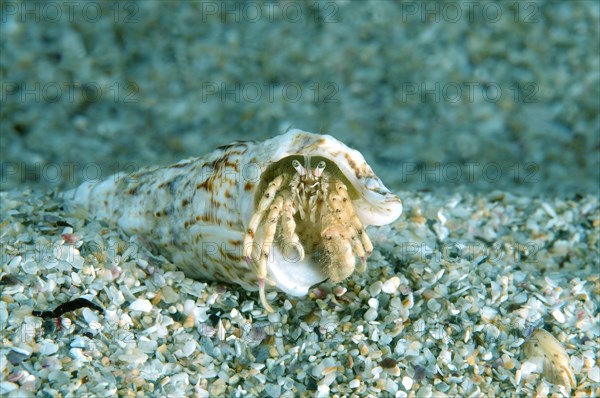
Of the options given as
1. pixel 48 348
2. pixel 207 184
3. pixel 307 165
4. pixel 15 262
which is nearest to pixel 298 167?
pixel 307 165

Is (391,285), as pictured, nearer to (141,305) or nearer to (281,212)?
(281,212)

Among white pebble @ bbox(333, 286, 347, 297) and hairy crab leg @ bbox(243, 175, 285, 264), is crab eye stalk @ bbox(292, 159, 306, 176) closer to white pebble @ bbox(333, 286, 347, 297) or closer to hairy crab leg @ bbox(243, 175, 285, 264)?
hairy crab leg @ bbox(243, 175, 285, 264)

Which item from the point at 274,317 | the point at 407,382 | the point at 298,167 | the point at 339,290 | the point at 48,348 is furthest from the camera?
the point at 339,290

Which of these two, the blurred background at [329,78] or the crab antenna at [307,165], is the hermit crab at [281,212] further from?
the blurred background at [329,78]

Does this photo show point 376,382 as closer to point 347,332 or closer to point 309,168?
point 347,332

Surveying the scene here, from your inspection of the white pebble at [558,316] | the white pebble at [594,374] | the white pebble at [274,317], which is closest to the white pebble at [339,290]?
the white pebble at [274,317]

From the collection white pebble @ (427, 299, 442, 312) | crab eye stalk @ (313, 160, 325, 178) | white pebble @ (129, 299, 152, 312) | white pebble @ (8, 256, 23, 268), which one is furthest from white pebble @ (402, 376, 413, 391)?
white pebble @ (8, 256, 23, 268)

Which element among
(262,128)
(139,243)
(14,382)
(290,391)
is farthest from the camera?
(262,128)

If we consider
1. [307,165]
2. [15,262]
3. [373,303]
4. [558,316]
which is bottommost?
[558,316]

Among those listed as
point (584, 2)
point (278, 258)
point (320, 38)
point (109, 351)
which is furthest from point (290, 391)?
point (584, 2)
